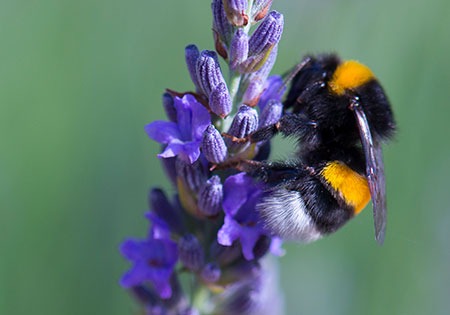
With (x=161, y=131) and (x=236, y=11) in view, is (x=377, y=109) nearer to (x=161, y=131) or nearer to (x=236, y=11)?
(x=236, y=11)

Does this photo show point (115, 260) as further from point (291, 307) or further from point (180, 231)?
point (180, 231)

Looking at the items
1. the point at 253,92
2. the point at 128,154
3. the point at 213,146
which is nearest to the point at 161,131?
the point at 213,146

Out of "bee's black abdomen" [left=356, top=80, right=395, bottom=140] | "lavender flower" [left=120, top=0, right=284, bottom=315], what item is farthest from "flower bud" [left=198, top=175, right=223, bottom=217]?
"bee's black abdomen" [left=356, top=80, right=395, bottom=140]

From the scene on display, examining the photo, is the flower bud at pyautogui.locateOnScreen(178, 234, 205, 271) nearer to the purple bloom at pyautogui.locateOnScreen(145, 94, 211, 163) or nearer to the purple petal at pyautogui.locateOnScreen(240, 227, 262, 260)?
the purple petal at pyautogui.locateOnScreen(240, 227, 262, 260)

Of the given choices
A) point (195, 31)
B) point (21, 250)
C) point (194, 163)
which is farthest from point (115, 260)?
point (194, 163)

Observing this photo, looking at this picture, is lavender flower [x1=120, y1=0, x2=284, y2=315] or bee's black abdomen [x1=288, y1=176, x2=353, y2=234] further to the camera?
bee's black abdomen [x1=288, y1=176, x2=353, y2=234]
